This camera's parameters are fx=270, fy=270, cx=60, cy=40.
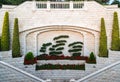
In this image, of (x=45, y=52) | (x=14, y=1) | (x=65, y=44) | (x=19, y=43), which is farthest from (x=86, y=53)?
(x=14, y=1)

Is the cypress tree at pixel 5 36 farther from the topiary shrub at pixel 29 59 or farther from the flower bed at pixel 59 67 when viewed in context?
the flower bed at pixel 59 67

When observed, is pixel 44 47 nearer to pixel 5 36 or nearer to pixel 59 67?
pixel 59 67

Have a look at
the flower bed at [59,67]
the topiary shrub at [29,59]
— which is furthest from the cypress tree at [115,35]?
the topiary shrub at [29,59]

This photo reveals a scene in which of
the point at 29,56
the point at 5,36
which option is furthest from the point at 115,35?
the point at 5,36

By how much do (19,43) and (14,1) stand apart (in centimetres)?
1205

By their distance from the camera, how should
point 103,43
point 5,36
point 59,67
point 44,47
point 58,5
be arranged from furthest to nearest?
1. point 44,47
2. point 58,5
3. point 5,36
4. point 103,43
5. point 59,67

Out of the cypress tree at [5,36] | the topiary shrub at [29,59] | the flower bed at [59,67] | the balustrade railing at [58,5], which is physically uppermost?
the balustrade railing at [58,5]

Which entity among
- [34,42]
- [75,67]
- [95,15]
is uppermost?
[95,15]

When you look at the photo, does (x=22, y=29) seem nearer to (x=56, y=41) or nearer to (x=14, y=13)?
(x=14, y=13)

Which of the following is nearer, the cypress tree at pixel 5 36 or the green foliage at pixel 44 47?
the cypress tree at pixel 5 36

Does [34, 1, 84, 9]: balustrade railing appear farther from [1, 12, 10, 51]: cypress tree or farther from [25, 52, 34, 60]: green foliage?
[25, 52, 34, 60]: green foliage

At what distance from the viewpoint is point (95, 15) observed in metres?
23.4

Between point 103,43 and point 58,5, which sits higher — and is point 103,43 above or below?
below

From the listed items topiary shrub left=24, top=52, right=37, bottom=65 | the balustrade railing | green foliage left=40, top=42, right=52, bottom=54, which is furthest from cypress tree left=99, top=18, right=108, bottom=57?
topiary shrub left=24, top=52, right=37, bottom=65
